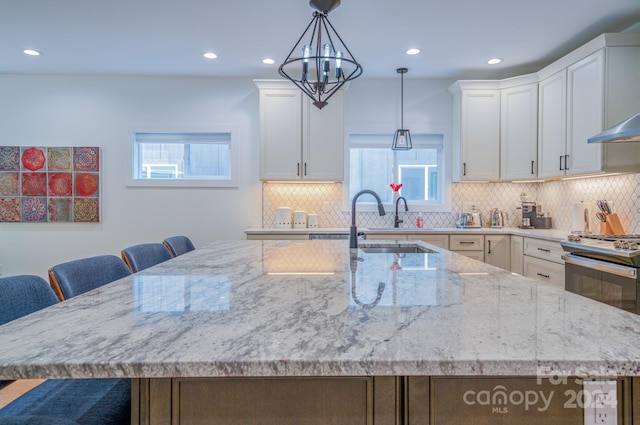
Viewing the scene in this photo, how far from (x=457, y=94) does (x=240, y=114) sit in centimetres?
260

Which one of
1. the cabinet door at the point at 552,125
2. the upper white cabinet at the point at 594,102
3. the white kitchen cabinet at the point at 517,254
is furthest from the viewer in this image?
the white kitchen cabinet at the point at 517,254

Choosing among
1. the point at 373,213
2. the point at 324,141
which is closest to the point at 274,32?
the point at 324,141

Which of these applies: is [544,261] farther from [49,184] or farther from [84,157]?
[49,184]

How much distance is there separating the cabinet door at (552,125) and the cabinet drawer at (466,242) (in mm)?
917

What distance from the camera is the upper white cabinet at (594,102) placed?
9.42 feet

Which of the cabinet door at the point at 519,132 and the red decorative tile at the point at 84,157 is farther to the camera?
the red decorative tile at the point at 84,157

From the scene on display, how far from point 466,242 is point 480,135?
1.25 m

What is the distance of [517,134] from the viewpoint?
149 inches

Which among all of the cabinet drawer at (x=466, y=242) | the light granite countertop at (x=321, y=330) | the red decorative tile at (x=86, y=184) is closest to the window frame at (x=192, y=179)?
the red decorative tile at (x=86, y=184)

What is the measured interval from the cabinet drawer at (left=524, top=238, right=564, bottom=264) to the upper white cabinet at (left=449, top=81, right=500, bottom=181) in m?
0.87

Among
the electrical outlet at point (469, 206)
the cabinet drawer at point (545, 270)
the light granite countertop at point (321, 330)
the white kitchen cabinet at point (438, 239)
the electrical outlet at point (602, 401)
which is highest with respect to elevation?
the electrical outlet at point (469, 206)

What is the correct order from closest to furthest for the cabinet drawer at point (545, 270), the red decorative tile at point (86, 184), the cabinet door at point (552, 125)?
1. the cabinet drawer at point (545, 270)
2. the cabinet door at point (552, 125)
3. the red decorative tile at point (86, 184)

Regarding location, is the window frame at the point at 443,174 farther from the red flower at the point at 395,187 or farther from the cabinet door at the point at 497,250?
the cabinet door at the point at 497,250

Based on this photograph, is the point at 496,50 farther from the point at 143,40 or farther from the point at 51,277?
the point at 51,277
